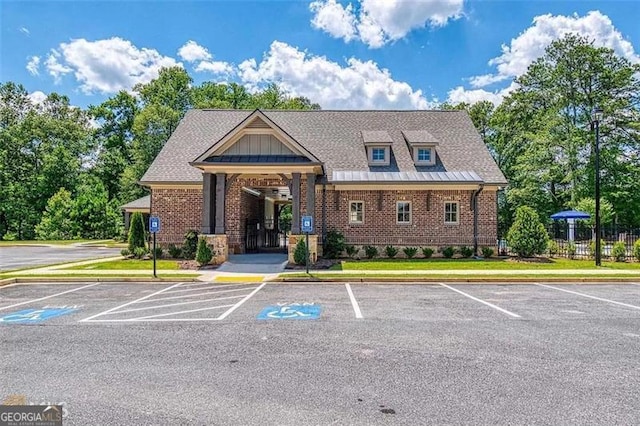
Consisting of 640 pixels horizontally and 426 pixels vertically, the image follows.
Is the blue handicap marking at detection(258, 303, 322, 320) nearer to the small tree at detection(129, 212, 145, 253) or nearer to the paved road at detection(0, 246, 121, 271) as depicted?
the small tree at detection(129, 212, 145, 253)

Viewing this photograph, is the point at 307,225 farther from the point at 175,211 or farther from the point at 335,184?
the point at 175,211

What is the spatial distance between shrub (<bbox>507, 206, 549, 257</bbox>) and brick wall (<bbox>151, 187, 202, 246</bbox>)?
15.2m

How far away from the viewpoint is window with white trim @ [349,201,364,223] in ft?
67.8

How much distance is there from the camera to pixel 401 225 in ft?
67.7

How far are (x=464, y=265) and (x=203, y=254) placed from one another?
10.8 m

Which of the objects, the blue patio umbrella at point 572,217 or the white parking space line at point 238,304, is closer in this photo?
the white parking space line at point 238,304

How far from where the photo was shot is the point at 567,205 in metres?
35.0

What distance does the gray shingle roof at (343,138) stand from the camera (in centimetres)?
2150

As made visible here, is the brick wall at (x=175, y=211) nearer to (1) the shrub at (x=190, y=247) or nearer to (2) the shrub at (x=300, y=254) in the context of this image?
(1) the shrub at (x=190, y=247)

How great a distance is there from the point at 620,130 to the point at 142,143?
43.7 m

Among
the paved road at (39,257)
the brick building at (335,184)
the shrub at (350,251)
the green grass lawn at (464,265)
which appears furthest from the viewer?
the shrub at (350,251)

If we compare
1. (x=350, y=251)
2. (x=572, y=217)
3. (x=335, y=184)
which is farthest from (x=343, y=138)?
(x=572, y=217)

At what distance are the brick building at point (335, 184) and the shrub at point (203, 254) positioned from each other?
0.49 meters

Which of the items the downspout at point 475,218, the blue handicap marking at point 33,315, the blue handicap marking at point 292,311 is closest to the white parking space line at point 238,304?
the blue handicap marking at point 292,311
